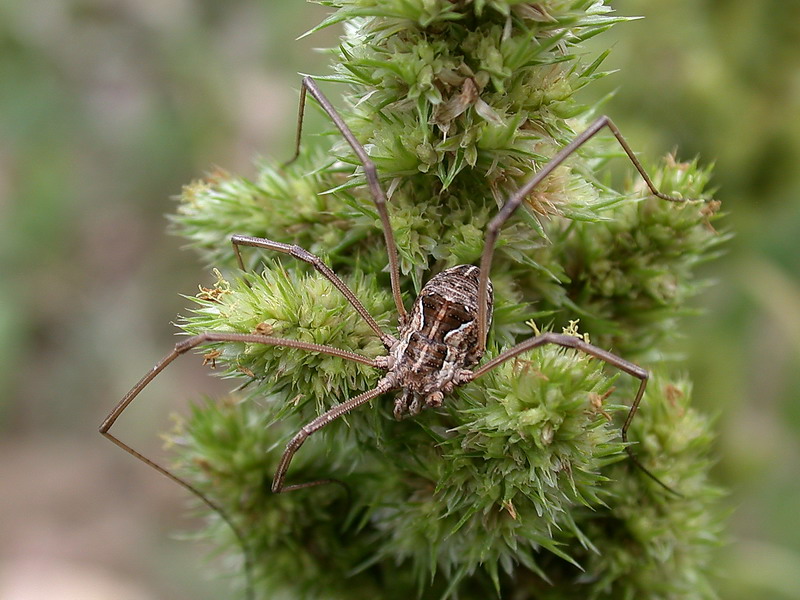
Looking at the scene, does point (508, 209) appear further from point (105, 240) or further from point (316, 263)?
point (105, 240)

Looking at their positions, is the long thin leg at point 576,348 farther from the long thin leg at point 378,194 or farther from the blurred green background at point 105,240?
the blurred green background at point 105,240

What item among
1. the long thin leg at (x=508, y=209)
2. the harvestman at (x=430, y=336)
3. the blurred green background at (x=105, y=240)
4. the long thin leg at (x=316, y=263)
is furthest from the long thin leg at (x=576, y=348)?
the blurred green background at (x=105, y=240)

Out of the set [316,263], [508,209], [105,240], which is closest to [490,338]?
[508,209]

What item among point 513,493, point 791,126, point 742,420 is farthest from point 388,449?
point 791,126

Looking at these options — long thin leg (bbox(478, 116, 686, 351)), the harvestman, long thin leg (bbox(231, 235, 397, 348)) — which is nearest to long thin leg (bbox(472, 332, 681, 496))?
the harvestman

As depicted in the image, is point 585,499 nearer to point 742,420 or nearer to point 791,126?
point 742,420

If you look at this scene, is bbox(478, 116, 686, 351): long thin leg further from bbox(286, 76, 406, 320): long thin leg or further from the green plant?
bbox(286, 76, 406, 320): long thin leg
